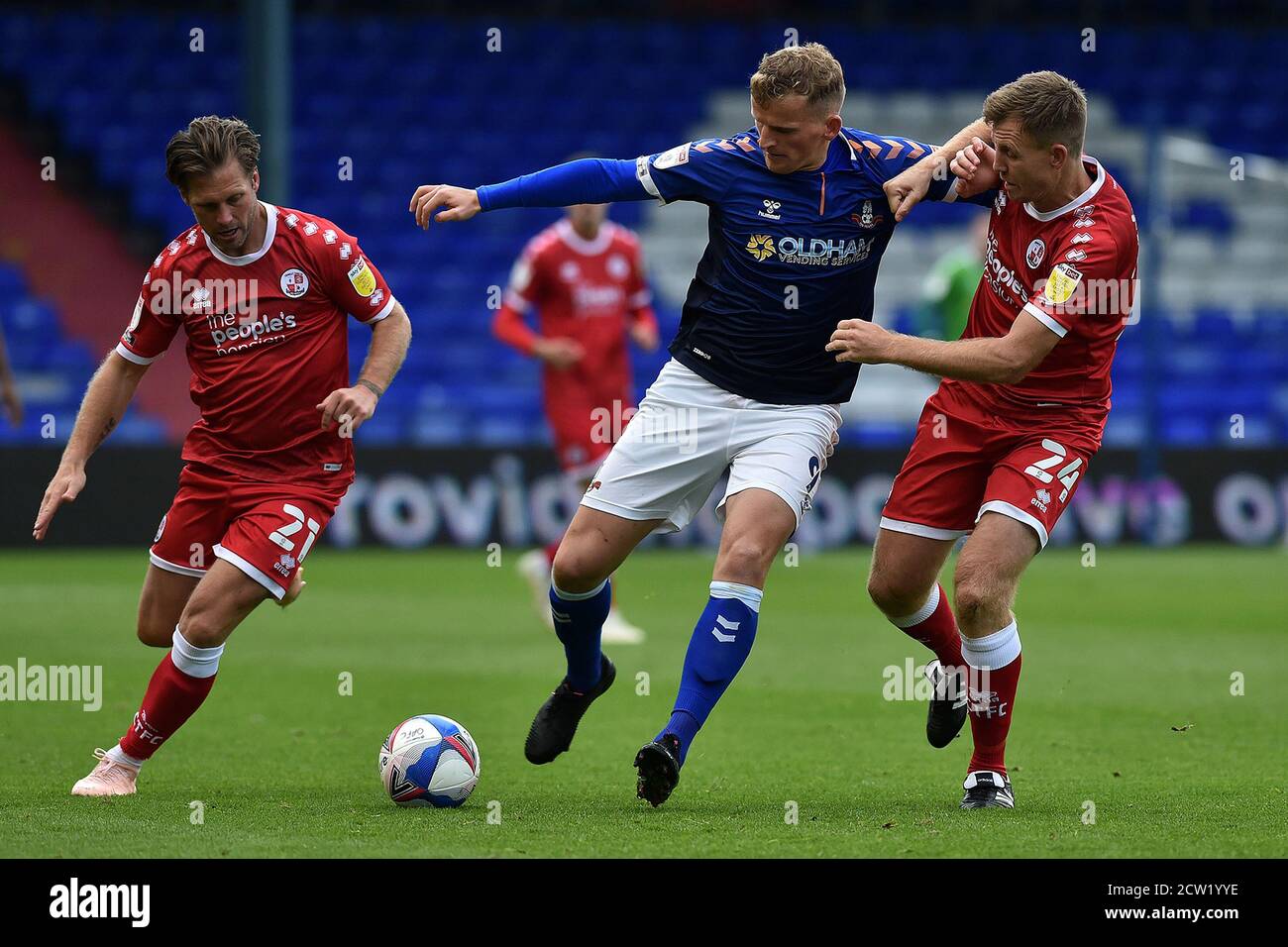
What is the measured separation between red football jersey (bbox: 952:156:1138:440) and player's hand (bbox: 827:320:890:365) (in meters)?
0.50

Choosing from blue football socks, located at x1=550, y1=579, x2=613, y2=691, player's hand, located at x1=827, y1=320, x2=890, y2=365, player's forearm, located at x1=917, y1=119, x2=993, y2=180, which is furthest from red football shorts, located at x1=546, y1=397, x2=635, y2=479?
player's hand, located at x1=827, y1=320, x2=890, y2=365

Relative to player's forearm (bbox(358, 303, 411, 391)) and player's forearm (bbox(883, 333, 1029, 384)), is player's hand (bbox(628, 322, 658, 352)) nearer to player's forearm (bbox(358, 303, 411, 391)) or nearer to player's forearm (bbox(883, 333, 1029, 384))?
player's forearm (bbox(358, 303, 411, 391))

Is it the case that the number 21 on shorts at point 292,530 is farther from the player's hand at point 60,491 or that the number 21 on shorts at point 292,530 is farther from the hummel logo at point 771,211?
the hummel logo at point 771,211

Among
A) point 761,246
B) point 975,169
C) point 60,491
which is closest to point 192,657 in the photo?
point 60,491

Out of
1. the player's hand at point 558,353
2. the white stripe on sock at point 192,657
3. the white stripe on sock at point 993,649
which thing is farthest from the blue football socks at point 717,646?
the player's hand at point 558,353

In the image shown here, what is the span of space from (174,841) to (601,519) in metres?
1.84

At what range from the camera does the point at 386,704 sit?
27.0 feet

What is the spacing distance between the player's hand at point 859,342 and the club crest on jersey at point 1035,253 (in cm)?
62

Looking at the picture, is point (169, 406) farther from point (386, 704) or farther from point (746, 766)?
point (746, 766)

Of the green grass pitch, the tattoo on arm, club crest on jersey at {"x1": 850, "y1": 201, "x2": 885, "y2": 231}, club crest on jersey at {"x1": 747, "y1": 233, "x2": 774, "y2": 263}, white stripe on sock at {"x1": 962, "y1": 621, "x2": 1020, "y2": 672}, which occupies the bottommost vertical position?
the green grass pitch

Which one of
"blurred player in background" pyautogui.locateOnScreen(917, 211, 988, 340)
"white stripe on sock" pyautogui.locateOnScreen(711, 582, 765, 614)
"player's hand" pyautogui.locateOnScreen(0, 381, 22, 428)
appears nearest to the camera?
"white stripe on sock" pyautogui.locateOnScreen(711, 582, 765, 614)

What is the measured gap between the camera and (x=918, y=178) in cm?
601

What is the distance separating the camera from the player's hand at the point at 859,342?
5559 mm

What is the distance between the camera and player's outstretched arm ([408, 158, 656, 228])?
5.88 m
